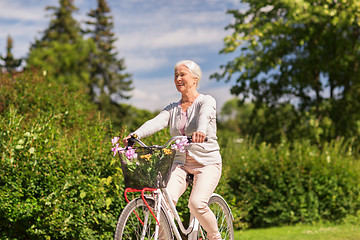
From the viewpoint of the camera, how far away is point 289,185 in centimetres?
Answer: 918

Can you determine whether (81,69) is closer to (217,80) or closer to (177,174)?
(217,80)

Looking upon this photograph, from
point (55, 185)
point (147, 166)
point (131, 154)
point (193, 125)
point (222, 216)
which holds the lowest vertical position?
point (222, 216)

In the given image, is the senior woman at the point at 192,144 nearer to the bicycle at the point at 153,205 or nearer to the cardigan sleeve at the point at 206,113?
the cardigan sleeve at the point at 206,113

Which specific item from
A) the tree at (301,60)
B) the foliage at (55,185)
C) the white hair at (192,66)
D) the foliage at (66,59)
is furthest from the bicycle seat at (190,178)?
the foliage at (66,59)

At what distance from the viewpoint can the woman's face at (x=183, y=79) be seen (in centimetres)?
402

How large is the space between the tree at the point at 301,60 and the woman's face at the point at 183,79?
351 inches

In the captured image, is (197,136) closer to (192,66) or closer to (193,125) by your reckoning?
(193,125)

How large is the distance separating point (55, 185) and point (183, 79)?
2650 millimetres

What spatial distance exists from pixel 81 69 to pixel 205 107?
105ft

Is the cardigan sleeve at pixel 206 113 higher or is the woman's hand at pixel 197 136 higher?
the cardigan sleeve at pixel 206 113

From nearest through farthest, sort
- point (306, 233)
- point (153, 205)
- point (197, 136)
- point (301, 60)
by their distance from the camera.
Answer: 1. point (197, 136)
2. point (153, 205)
3. point (306, 233)
4. point (301, 60)

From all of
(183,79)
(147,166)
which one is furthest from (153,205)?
(183,79)

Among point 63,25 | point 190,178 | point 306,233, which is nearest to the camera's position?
point 190,178

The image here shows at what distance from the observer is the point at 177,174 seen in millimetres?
4121
